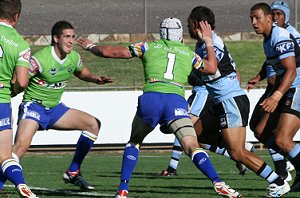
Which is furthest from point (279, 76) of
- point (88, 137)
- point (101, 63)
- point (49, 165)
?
point (101, 63)

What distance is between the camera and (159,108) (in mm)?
10281

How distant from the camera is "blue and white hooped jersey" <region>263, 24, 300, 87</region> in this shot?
35.8 ft

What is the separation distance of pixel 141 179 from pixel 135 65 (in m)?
14.1

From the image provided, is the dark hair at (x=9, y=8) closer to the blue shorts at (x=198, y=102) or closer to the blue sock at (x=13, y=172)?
the blue sock at (x=13, y=172)

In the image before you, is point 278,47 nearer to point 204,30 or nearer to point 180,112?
point 204,30

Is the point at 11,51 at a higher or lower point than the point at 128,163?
higher

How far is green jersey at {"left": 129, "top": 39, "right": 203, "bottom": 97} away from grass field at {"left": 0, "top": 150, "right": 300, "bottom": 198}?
1477 mm

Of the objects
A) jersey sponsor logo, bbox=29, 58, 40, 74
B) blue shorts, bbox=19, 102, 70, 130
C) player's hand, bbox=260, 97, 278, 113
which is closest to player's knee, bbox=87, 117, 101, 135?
blue shorts, bbox=19, 102, 70, 130

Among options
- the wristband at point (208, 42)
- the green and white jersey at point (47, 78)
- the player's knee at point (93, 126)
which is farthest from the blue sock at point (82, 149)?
the wristband at point (208, 42)

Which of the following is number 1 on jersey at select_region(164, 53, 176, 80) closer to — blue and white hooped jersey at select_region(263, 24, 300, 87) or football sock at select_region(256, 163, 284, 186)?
blue and white hooped jersey at select_region(263, 24, 300, 87)

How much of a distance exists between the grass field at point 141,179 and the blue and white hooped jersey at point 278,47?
159 centimetres

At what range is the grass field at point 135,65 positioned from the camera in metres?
26.2


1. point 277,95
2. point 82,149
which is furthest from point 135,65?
point 277,95

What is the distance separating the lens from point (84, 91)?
69.3ft
